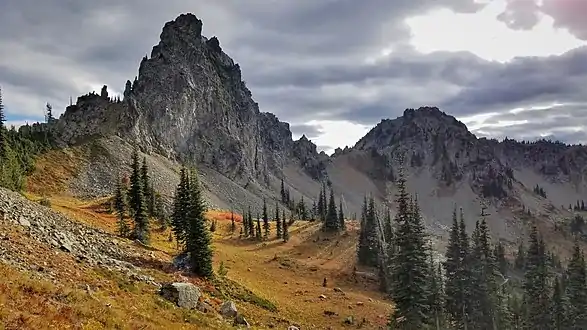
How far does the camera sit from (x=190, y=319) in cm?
2955

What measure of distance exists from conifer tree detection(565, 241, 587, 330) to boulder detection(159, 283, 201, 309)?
55.3 metres

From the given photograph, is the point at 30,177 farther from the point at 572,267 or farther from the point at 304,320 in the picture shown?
the point at 572,267

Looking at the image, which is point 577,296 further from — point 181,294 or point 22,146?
point 22,146

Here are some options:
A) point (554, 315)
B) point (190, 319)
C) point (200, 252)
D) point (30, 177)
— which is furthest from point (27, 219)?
point (30, 177)

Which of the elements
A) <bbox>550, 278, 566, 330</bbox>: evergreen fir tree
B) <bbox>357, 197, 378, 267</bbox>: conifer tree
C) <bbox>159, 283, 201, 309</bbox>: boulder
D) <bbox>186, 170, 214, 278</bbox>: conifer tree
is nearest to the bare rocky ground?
<bbox>159, 283, 201, 309</bbox>: boulder

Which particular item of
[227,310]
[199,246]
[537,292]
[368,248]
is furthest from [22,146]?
[537,292]

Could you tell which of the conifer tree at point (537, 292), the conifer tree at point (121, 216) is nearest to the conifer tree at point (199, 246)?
the conifer tree at point (121, 216)

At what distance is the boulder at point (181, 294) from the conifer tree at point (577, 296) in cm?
5533

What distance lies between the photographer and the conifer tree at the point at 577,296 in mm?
63844

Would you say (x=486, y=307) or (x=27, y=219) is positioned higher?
(x=27, y=219)

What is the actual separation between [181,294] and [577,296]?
189 ft

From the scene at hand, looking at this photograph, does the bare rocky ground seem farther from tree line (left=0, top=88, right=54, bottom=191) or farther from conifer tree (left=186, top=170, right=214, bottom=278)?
tree line (left=0, top=88, right=54, bottom=191)

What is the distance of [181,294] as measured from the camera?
33.9m

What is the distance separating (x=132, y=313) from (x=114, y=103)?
18161 centimetres
